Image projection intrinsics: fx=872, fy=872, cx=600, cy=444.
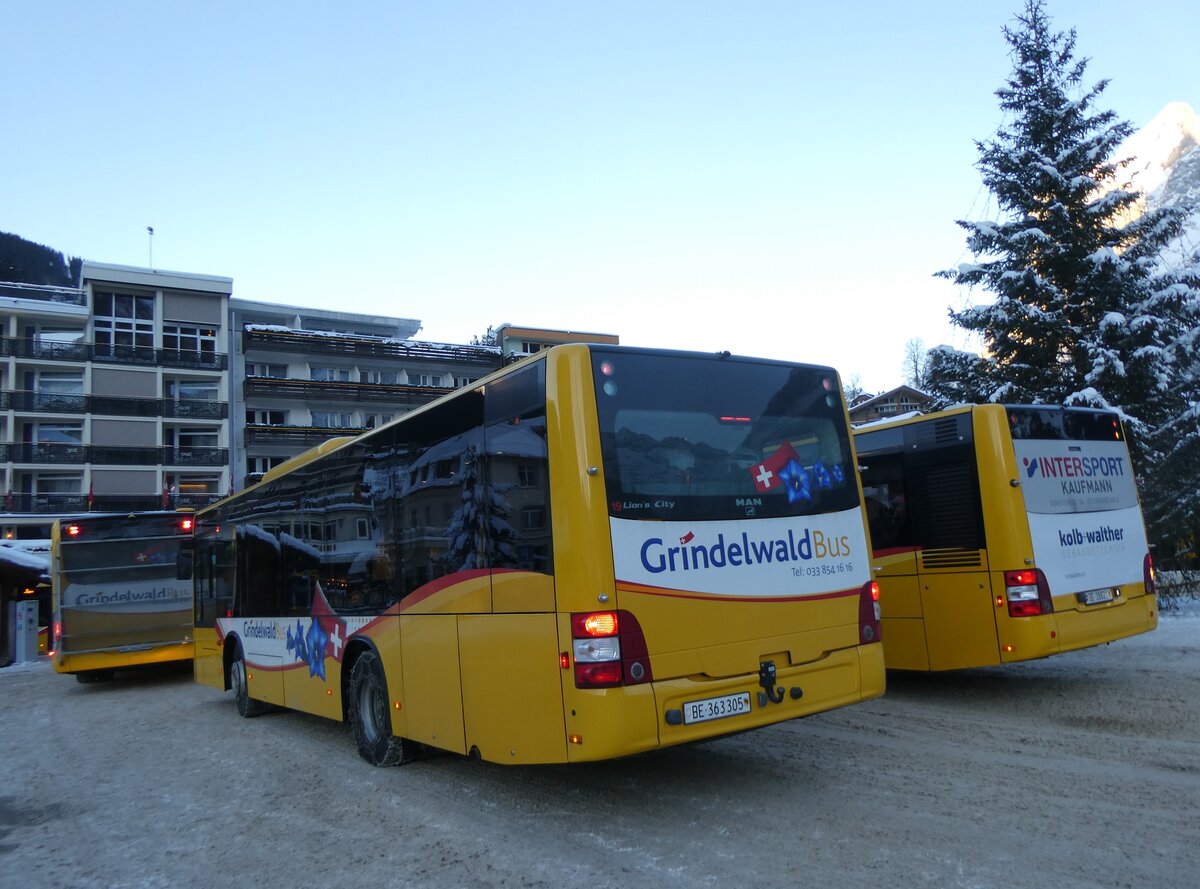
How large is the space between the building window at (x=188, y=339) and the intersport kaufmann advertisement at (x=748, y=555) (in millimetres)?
50143

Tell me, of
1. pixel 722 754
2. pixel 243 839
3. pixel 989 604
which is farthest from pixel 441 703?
pixel 989 604

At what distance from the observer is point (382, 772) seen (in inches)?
293

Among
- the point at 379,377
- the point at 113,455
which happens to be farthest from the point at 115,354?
the point at 379,377

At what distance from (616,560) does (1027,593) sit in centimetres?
521

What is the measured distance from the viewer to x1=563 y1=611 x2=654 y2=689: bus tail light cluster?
5.09 m

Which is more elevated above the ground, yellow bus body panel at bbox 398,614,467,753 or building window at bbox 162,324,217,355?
building window at bbox 162,324,217,355

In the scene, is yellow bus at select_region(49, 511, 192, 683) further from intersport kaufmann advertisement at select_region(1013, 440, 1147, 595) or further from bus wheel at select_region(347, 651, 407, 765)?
intersport kaufmann advertisement at select_region(1013, 440, 1147, 595)

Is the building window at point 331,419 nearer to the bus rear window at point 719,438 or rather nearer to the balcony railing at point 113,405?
the balcony railing at point 113,405

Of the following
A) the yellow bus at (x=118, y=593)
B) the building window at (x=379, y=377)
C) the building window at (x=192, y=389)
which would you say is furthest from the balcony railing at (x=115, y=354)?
the yellow bus at (x=118, y=593)

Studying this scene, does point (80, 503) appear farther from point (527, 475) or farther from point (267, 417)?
point (527, 475)

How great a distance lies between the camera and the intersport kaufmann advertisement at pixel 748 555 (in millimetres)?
5289

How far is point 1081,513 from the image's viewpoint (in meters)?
9.02

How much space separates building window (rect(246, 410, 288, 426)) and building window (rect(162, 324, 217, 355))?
424 cm

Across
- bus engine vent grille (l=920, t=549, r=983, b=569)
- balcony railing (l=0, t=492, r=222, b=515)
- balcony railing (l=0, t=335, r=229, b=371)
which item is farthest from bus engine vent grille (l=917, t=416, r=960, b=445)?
balcony railing (l=0, t=335, r=229, b=371)
